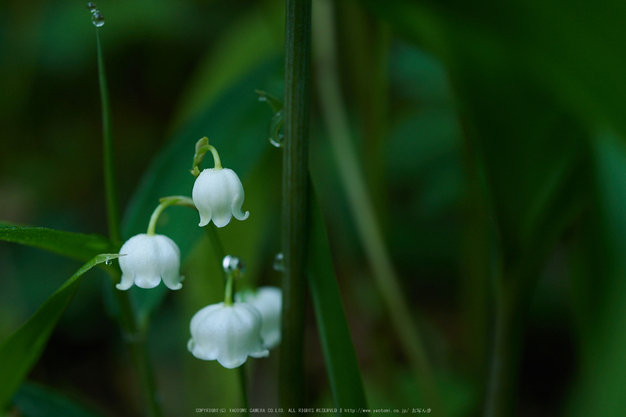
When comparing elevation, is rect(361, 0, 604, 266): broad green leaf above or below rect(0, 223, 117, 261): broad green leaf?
above

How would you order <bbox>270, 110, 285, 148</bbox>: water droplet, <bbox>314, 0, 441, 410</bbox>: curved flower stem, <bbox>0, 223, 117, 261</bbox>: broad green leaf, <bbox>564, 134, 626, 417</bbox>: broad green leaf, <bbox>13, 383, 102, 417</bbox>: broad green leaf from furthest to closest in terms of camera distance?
<bbox>314, 0, 441, 410</bbox>: curved flower stem, <bbox>13, 383, 102, 417</bbox>: broad green leaf, <bbox>270, 110, 285, 148</bbox>: water droplet, <bbox>0, 223, 117, 261</bbox>: broad green leaf, <bbox>564, 134, 626, 417</bbox>: broad green leaf

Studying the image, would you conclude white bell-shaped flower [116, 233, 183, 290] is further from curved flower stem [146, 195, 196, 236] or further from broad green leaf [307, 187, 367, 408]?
broad green leaf [307, 187, 367, 408]

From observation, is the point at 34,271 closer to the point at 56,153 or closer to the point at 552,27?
the point at 56,153

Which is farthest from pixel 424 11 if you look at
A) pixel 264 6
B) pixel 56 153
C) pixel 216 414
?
pixel 56 153

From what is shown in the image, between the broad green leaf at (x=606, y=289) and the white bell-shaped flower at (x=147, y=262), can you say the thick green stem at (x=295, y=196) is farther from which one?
the broad green leaf at (x=606, y=289)

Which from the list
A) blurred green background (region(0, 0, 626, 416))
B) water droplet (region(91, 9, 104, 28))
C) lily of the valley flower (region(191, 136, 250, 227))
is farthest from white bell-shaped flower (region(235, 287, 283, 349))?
water droplet (region(91, 9, 104, 28))

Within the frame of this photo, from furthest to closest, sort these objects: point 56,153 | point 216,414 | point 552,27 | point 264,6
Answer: point 56,153, point 264,6, point 216,414, point 552,27

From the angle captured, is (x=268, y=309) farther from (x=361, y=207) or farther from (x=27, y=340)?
(x=361, y=207)
